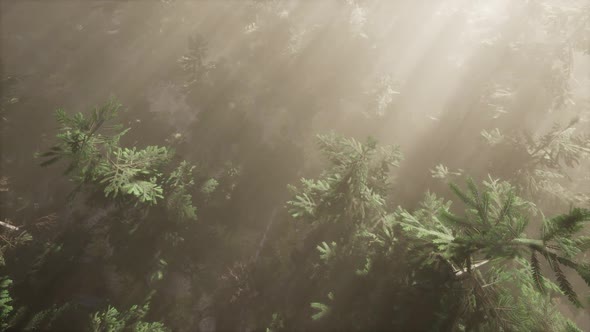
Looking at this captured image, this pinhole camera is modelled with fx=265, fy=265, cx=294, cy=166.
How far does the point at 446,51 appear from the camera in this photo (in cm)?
2092

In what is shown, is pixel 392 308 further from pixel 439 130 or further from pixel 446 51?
pixel 446 51

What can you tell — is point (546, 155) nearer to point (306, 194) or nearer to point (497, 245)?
point (306, 194)

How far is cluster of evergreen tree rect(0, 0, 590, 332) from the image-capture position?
6.27 meters

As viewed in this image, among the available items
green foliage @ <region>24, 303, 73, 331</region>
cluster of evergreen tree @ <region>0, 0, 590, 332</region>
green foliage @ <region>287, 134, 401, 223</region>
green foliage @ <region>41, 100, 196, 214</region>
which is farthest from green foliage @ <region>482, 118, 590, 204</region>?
green foliage @ <region>24, 303, 73, 331</region>

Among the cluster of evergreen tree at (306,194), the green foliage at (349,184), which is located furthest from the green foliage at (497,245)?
the green foliage at (349,184)

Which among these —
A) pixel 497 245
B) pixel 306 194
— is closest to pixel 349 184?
pixel 306 194

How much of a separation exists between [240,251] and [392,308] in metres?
12.1

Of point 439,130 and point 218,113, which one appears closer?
point 439,130

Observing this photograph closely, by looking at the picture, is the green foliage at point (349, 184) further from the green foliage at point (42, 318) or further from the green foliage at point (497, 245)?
the green foliage at point (42, 318)

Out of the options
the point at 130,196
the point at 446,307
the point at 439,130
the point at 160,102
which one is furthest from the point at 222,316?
the point at 439,130

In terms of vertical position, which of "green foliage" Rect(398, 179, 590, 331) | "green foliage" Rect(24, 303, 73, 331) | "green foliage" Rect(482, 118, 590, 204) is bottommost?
"green foliage" Rect(482, 118, 590, 204)

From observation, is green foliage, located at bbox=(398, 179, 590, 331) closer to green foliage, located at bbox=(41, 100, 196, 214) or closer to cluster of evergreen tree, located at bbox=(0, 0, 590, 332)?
cluster of evergreen tree, located at bbox=(0, 0, 590, 332)

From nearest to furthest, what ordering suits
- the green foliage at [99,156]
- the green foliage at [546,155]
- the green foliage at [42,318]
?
1. the green foliage at [99,156]
2. the green foliage at [42,318]
3. the green foliage at [546,155]

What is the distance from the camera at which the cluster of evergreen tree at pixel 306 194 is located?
627 centimetres
